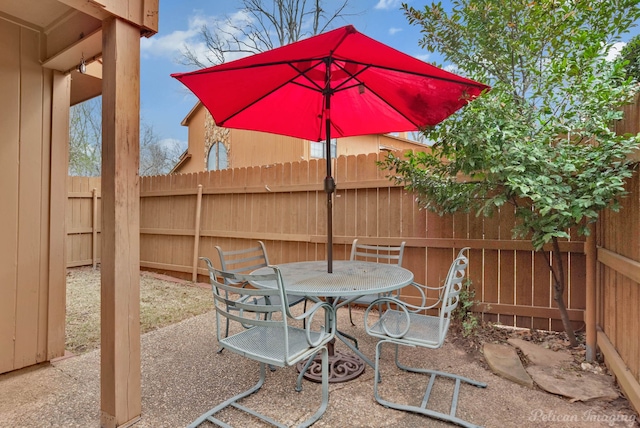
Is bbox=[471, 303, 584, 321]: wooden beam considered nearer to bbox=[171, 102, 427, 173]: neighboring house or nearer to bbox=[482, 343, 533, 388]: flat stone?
bbox=[482, 343, 533, 388]: flat stone

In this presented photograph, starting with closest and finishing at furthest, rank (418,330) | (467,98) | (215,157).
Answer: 1. (418,330)
2. (467,98)
3. (215,157)

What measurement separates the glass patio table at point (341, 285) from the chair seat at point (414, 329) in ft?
→ 0.84

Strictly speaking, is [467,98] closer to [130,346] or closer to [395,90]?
[395,90]

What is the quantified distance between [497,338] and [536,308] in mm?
485

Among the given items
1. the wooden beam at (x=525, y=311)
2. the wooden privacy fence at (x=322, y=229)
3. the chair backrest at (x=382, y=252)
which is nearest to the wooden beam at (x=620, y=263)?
the wooden privacy fence at (x=322, y=229)

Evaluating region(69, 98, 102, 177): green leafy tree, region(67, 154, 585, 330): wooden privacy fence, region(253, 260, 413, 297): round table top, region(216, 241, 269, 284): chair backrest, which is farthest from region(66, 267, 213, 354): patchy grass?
region(69, 98, 102, 177): green leafy tree

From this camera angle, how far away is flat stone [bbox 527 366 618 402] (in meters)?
2.13

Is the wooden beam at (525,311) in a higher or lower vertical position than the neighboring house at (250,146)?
lower

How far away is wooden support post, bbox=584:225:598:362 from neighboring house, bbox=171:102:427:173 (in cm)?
610

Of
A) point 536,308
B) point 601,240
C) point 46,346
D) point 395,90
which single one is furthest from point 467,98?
point 46,346

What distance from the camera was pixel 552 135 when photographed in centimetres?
246

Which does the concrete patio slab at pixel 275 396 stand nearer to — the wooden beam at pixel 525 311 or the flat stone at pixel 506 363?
the flat stone at pixel 506 363

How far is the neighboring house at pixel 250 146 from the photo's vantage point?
30.3 feet

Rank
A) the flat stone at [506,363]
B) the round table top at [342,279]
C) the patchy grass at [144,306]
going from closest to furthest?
the round table top at [342,279], the flat stone at [506,363], the patchy grass at [144,306]
